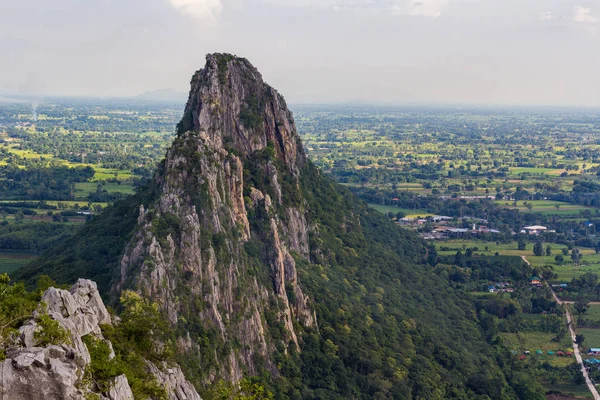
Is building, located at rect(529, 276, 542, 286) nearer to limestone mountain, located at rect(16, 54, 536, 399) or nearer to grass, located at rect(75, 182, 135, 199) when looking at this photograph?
limestone mountain, located at rect(16, 54, 536, 399)

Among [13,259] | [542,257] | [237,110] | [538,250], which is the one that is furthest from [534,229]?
[13,259]

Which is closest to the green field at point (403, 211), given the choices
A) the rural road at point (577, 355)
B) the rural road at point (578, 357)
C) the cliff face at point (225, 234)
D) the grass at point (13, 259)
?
the rural road at point (577, 355)

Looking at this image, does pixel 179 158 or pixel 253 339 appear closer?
pixel 253 339

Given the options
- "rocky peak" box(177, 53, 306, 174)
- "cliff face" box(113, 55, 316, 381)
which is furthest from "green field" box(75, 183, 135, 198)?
"cliff face" box(113, 55, 316, 381)

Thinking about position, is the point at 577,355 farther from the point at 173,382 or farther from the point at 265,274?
the point at 173,382

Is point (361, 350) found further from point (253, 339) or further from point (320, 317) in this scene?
point (253, 339)

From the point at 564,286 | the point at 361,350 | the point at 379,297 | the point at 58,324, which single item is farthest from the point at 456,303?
the point at 58,324

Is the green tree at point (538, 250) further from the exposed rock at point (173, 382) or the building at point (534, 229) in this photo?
the exposed rock at point (173, 382)
